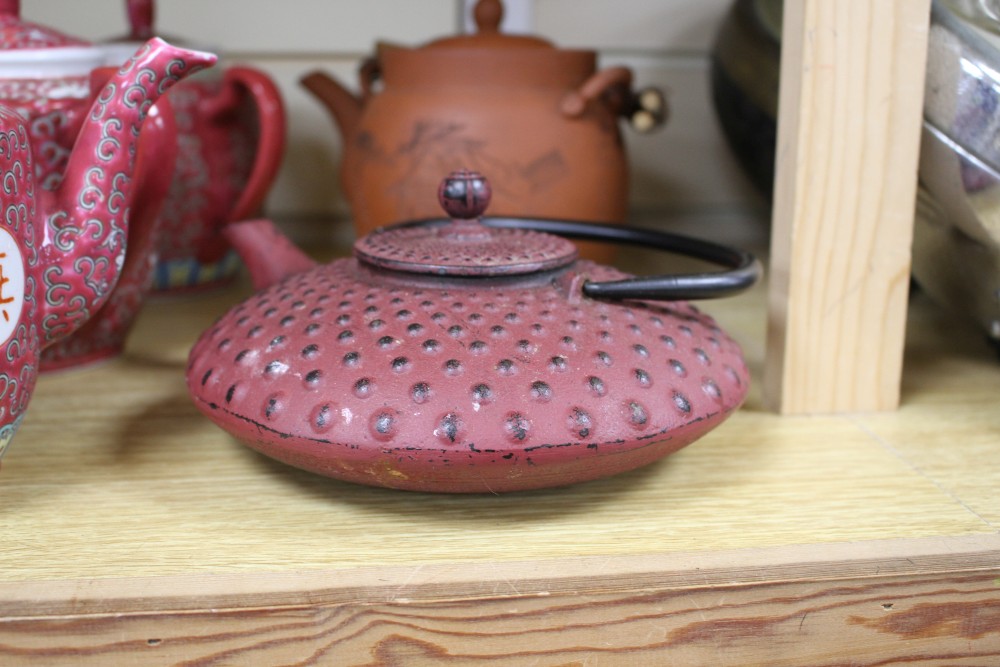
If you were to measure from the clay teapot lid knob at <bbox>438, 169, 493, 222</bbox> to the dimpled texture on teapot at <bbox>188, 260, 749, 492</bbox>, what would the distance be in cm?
7

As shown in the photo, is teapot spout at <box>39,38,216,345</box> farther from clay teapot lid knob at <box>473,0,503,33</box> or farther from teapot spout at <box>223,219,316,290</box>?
clay teapot lid knob at <box>473,0,503,33</box>

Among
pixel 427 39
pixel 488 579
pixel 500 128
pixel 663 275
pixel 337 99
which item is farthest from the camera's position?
pixel 427 39

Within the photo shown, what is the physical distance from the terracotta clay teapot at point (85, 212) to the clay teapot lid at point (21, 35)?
148mm

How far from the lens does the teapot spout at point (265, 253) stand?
0.66 m

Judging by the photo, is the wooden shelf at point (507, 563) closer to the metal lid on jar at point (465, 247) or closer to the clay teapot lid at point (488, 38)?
the metal lid on jar at point (465, 247)

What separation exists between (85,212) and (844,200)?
45 centimetres

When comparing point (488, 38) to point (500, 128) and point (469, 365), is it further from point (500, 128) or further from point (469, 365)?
point (469, 365)

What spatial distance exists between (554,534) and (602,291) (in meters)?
0.14

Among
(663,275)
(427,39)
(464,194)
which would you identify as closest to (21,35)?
(464,194)

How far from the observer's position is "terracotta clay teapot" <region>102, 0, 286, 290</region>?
2.65 feet

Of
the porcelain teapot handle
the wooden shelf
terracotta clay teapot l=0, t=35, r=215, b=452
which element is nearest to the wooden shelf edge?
the wooden shelf

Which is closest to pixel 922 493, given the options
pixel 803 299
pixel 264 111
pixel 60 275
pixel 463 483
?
pixel 803 299

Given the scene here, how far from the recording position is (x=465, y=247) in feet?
1.77

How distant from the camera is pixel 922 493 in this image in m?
0.52
